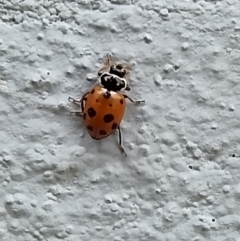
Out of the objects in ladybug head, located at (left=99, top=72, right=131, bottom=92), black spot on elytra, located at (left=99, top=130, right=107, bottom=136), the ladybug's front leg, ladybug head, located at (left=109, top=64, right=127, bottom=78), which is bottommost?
black spot on elytra, located at (left=99, top=130, right=107, bottom=136)

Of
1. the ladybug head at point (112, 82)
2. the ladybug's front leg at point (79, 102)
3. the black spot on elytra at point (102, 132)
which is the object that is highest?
the ladybug head at point (112, 82)

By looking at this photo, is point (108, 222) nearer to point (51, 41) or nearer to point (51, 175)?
point (51, 175)

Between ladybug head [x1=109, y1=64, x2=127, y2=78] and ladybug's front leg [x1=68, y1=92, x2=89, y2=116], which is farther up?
ladybug head [x1=109, y1=64, x2=127, y2=78]

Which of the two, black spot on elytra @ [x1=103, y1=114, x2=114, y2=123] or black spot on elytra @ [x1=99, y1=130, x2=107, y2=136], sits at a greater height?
black spot on elytra @ [x1=103, y1=114, x2=114, y2=123]
